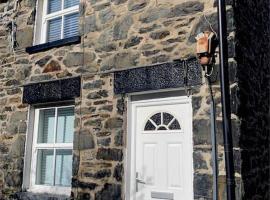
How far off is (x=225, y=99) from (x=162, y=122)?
43.3 inches

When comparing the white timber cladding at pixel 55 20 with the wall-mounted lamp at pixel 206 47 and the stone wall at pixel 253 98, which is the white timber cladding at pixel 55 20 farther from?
the stone wall at pixel 253 98

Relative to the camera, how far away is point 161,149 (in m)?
4.88

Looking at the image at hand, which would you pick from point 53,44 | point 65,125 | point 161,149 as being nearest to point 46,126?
point 65,125

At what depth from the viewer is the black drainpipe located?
4043mm

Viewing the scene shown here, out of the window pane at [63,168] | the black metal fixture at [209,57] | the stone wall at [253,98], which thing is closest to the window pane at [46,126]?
the window pane at [63,168]

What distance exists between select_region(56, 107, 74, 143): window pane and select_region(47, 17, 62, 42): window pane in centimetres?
148

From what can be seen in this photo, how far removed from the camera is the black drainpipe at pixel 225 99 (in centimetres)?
404

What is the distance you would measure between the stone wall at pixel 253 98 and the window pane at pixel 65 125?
2.94 metres

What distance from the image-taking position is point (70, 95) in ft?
19.0

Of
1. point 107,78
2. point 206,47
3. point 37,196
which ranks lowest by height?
point 37,196

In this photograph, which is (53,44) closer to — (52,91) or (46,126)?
(52,91)

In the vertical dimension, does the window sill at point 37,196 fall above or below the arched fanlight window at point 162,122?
below

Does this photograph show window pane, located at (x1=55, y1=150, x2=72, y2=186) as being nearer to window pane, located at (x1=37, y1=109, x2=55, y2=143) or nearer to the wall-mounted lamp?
window pane, located at (x1=37, y1=109, x2=55, y2=143)

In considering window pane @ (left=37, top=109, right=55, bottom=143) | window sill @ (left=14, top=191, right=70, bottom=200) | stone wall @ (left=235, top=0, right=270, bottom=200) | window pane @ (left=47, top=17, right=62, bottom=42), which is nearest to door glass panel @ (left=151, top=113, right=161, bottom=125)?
stone wall @ (left=235, top=0, right=270, bottom=200)
